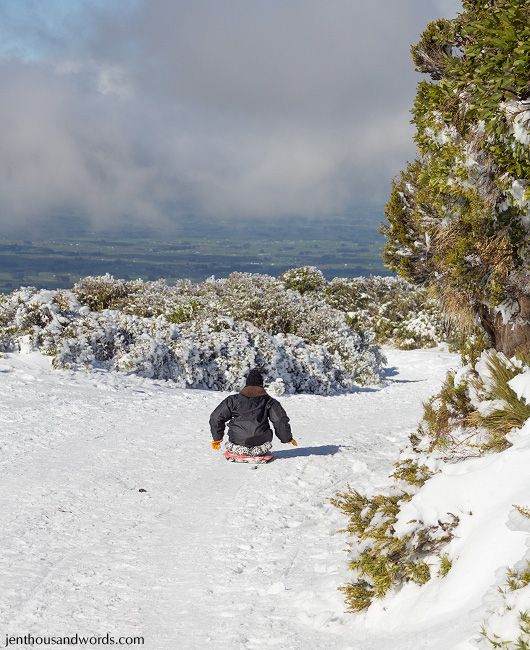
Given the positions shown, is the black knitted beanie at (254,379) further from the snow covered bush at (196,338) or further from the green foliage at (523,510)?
the snow covered bush at (196,338)

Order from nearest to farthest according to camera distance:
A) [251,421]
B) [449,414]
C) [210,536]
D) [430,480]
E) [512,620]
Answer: [512,620] < [430,480] < [210,536] < [449,414] < [251,421]

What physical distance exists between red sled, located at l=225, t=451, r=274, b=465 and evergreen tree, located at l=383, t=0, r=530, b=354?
11.5ft

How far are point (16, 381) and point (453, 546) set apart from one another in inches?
404

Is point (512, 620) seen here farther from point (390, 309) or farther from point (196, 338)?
point (390, 309)

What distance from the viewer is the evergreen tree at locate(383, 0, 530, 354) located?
19.9 feet

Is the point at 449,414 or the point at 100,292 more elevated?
the point at 449,414

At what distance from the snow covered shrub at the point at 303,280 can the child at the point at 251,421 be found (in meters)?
23.7

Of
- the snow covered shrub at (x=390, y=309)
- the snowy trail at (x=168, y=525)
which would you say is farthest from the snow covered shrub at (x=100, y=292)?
the snow covered shrub at (x=390, y=309)

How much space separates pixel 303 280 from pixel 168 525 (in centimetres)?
2698

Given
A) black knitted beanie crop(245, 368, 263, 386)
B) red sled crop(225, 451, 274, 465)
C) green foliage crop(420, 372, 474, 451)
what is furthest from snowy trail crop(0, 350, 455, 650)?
green foliage crop(420, 372, 474, 451)

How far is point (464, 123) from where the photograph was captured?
7.88 metres

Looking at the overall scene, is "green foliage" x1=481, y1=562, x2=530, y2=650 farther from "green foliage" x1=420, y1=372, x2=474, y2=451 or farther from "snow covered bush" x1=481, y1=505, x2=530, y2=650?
"green foliage" x1=420, y1=372, x2=474, y2=451

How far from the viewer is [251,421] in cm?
870

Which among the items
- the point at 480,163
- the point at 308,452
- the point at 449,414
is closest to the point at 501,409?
the point at 449,414
